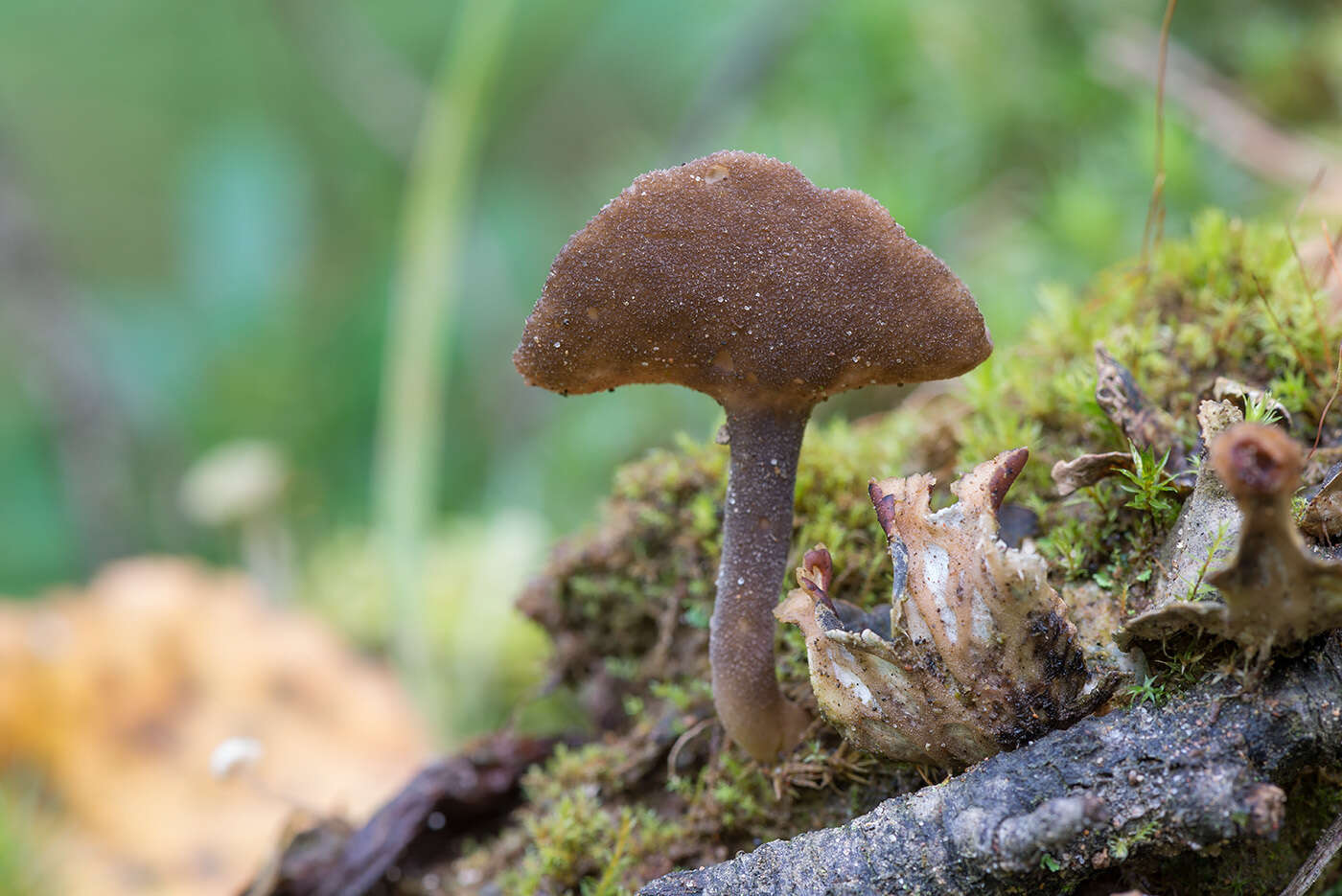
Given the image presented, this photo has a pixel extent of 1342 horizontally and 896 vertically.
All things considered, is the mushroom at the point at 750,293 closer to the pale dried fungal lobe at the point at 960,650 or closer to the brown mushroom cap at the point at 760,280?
the brown mushroom cap at the point at 760,280

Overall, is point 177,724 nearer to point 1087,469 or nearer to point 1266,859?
point 1087,469

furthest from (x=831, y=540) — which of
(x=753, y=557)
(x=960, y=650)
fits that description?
(x=960, y=650)

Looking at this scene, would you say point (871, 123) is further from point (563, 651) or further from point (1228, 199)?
point (563, 651)

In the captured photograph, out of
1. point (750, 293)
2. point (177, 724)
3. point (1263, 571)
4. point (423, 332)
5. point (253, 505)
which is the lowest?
point (1263, 571)

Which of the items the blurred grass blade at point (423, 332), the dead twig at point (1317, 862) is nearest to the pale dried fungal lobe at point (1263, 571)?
the dead twig at point (1317, 862)

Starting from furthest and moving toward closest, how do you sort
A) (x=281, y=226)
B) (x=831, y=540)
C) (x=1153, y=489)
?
(x=281, y=226), (x=831, y=540), (x=1153, y=489)

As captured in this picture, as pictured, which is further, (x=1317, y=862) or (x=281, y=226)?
(x=281, y=226)

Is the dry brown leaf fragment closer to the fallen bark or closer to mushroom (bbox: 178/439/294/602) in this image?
the fallen bark
